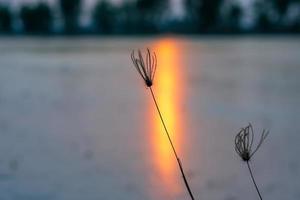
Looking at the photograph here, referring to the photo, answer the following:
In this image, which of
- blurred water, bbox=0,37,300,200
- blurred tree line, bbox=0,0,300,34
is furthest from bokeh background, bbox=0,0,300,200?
blurred tree line, bbox=0,0,300,34

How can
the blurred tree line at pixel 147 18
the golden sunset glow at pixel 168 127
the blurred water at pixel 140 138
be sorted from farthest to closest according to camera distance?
the blurred tree line at pixel 147 18 < the golden sunset glow at pixel 168 127 < the blurred water at pixel 140 138

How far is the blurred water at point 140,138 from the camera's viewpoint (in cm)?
491

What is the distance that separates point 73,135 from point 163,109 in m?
2.47

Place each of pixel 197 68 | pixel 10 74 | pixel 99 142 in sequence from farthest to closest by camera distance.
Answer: pixel 197 68
pixel 10 74
pixel 99 142

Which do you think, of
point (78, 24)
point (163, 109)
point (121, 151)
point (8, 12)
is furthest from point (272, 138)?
point (8, 12)

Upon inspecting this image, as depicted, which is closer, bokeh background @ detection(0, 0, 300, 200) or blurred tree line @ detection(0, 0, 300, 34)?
bokeh background @ detection(0, 0, 300, 200)

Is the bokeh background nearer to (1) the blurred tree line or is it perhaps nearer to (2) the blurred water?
(2) the blurred water

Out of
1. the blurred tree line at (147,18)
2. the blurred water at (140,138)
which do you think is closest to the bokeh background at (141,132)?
the blurred water at (140,138)

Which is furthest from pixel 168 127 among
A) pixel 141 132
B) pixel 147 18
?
pixel 147 18

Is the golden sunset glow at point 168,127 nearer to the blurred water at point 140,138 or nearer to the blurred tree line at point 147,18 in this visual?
the blurred water at point 140,138

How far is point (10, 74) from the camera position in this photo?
17.2 meters

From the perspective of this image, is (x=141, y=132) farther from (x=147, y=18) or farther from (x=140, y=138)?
(x=147, y=18)

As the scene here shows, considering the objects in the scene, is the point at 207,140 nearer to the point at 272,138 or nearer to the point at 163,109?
the point at 272,138

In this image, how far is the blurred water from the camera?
4.91 m
